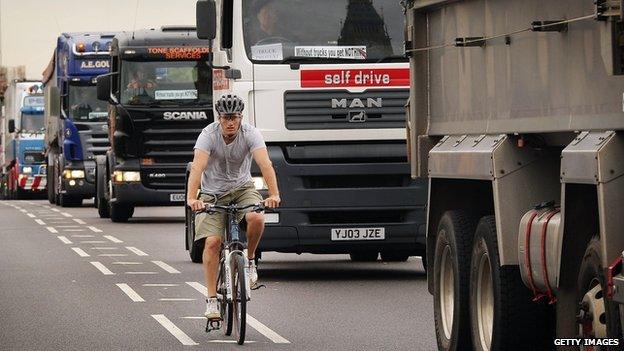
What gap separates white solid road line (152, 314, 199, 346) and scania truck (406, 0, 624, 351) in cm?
201

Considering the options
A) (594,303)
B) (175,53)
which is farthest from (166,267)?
(594,303)

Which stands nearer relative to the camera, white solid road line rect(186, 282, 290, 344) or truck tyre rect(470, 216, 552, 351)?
truck tyre rect(470, 216, 552, 351)

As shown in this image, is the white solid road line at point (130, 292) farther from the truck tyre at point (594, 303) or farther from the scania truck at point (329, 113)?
the truck tyre at point (594, 303)

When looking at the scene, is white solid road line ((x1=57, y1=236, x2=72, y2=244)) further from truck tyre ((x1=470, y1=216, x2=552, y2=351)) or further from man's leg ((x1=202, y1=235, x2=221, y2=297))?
truck tyre ((x1=470, y1=216, x2=552, y2=351))

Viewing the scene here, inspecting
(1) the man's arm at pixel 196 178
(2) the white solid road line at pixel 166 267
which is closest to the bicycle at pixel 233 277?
(1) the man's arm at pixel 196 178

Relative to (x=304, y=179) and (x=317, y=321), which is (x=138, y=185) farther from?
(x=317, y=321)

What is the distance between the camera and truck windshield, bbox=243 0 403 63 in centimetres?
1789

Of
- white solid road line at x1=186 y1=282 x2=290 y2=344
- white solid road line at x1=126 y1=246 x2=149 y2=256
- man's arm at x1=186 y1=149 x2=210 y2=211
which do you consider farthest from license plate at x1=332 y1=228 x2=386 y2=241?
white solid road line at x1=126 y1=246 x2=149 y2=256

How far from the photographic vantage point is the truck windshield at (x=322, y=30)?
17891mm

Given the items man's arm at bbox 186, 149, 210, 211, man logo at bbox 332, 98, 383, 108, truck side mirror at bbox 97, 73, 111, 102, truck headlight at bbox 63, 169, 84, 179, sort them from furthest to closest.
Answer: truck headlight at bbox 63, 169, 84, 179 < truck side mirror at bbox 97, 73, 111, 102 < man logo at bbox 332, 98, 383, 108 < man's arm at bbox 186, 149, 210, 211

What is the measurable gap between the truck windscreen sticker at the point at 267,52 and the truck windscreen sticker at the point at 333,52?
0.18m

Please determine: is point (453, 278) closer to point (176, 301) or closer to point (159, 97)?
point (176, 301)

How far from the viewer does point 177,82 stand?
30.0 m

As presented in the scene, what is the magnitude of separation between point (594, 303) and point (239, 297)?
4.76 m
